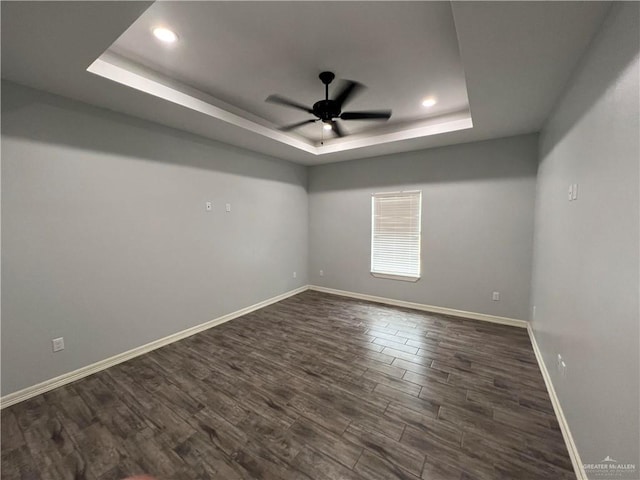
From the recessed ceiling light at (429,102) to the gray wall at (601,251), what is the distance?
4.11ft

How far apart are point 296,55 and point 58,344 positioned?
3352 millimetres

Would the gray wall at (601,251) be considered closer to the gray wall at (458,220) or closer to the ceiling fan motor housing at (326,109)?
the gray wall at (458,220)

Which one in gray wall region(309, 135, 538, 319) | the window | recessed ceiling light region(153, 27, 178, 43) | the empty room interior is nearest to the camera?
the empty room interior

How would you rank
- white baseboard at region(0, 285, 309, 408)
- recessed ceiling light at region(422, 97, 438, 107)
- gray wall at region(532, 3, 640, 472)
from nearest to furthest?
gray wall at region(532, 3, 640, 472)
white baseboard at region(0, 285, 309, 408)
recessed ceiling light at region(422, 97, 438, 107)

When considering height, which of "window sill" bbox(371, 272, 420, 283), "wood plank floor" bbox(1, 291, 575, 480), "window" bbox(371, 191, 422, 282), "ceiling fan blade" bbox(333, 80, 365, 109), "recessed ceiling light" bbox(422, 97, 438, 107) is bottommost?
Answer: "wood plank floor" bbox(1, 291, 575, 480)

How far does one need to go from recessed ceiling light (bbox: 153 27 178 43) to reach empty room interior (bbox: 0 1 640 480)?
0.06 ft

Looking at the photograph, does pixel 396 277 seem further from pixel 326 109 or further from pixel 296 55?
pixel 296 55

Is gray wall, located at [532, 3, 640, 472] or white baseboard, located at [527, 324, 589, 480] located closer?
gray wall, located at [532, 3, 640, 472]

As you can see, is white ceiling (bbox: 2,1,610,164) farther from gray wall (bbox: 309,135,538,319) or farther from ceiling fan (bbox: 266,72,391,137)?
gray wall (bbox: 309,135,538,319)

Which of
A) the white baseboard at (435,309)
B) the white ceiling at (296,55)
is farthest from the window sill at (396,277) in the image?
the white ceiling at (296,55)

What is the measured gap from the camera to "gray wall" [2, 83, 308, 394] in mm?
2086

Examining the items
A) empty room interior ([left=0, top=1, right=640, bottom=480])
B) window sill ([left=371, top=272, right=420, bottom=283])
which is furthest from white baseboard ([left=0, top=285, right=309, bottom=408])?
window sill ([left=371, top=272, right=420, bottom=283])

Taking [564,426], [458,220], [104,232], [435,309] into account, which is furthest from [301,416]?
[458,220]

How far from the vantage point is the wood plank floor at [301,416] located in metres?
1.51
